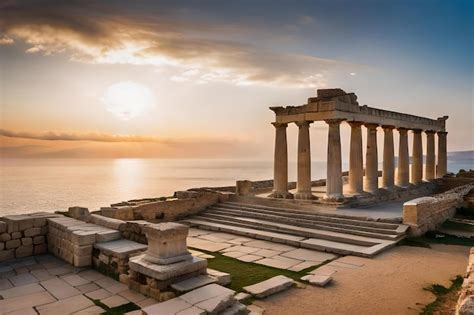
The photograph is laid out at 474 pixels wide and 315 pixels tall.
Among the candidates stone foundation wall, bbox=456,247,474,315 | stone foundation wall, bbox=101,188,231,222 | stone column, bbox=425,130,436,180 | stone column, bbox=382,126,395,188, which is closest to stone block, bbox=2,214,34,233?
stone foundation wall, bbox=101,188,231,222

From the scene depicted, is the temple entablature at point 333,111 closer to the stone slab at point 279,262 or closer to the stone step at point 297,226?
the stone step at point 297,226

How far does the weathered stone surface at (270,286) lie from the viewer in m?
7.62

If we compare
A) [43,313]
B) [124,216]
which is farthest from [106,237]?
[124,216]

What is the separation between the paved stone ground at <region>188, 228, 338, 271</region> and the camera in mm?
10328

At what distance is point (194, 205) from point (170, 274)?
35.3 feet

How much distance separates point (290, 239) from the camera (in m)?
12.8

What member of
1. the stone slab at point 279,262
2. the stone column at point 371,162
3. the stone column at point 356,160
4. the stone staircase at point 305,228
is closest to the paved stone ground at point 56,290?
the stone slab at point 279,262

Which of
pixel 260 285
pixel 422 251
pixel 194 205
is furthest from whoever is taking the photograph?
pixel 194 205

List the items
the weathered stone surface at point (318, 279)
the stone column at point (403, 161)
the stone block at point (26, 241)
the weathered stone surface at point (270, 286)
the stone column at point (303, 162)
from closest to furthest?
1. the weathered stone surface at point (270, 286)
2. the weathered stone surface at point (318, 279)
3. the stone block at point (26, 241)
4. the stone column at point (303, 162)
5. the stone column at point (403, 161)

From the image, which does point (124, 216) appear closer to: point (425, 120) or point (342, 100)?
point (342, 100)

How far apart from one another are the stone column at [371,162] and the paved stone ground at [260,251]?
33.4ft

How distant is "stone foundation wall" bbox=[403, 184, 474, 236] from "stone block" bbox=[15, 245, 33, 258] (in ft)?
40.7

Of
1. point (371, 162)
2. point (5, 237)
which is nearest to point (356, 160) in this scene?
→ point (371, 162)

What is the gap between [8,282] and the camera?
8195 millimetres
